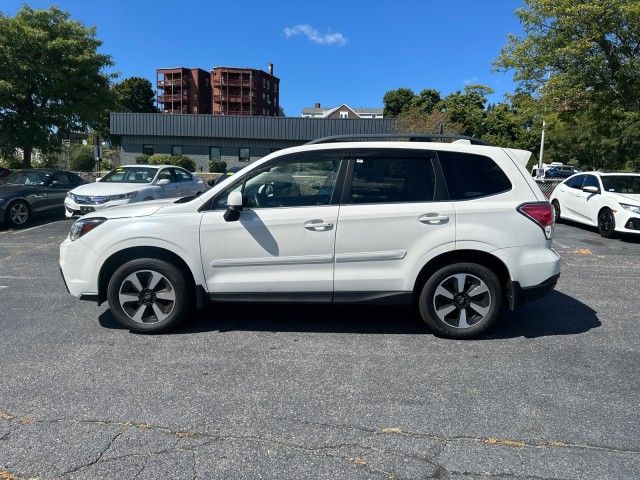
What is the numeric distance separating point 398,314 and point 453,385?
1.68 m

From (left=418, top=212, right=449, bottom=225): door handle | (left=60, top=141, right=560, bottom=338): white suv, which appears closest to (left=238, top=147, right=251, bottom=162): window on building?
(left=60, top=141, right=560, bottom=338): white suv

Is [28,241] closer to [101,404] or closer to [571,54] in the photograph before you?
[101,404]

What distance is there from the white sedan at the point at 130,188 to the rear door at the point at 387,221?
704 cm

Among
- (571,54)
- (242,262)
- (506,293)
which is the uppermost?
(571,54)

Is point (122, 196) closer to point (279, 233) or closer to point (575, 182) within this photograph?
point (279, 233)

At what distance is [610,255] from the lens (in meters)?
9.25

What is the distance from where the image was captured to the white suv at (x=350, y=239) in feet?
15.1

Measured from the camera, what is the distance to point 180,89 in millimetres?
87500

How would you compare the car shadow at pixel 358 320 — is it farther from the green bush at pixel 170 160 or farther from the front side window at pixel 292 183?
the green bush at pixel 170 160

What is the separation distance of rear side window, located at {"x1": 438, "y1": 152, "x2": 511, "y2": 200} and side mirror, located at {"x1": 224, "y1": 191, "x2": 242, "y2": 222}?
186 centimetres

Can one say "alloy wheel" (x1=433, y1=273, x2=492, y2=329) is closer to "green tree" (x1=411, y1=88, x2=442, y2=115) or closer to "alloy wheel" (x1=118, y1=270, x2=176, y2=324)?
"alloy wheel" (x1=118, y1=270, x2=176, y2=324)

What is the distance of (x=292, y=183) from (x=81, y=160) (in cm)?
4321

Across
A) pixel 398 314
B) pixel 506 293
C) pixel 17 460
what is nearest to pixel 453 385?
pixel 506 293

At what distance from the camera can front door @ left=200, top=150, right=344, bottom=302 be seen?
4.61 m
